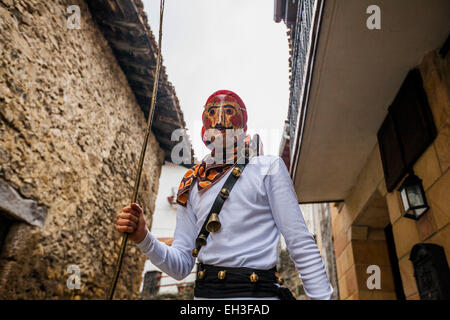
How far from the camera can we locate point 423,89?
3469mm

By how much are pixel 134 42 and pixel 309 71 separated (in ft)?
11.2

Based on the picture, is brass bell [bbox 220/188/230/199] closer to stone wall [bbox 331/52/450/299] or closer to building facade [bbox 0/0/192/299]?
stone wall [bbox 331/52/450/299]

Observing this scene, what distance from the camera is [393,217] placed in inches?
177

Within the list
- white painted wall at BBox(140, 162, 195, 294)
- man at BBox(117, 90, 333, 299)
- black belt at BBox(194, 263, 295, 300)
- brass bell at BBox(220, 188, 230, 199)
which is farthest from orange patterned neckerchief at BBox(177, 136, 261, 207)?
white painted wall at BBox(140, 162, 195, 294)

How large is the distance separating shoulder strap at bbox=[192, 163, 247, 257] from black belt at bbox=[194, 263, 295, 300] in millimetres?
136

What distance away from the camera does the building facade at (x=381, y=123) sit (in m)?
3.07

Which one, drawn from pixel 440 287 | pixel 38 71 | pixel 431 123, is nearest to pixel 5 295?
pixel 38 71

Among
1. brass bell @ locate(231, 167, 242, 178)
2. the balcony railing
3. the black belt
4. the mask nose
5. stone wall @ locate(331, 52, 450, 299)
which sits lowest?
the black belt

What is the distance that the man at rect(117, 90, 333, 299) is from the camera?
1.40m

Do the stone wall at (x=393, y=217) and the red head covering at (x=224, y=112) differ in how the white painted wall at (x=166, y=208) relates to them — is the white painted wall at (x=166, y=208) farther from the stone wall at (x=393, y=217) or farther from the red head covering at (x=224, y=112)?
the red head covering at (x=224, y=112)

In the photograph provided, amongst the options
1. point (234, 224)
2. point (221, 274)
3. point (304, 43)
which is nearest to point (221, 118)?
point (234, 224)

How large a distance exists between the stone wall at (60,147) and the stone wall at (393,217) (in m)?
4.14

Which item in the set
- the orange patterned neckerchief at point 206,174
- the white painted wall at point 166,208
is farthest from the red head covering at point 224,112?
the white painted wall at point 166,208

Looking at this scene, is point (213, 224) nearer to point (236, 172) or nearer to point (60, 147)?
point (236, 172)
